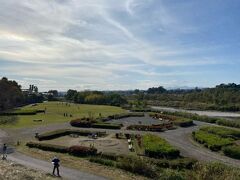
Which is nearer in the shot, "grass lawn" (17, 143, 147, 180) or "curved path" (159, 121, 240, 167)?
"grass lawn" (17, 143, 147, 180)

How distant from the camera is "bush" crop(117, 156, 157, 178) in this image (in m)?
32.1

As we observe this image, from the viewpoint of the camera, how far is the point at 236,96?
5022 inches

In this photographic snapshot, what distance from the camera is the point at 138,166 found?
107 ft

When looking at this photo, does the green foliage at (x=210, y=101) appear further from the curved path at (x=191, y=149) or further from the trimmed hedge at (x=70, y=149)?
the trimmed hedge at (x=70, y=149)

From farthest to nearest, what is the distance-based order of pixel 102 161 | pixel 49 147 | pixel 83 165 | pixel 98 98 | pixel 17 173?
pixel 98 98 → pixel 49 147 → pixel 102 161 → pixel 83 165 → pixel 17 173

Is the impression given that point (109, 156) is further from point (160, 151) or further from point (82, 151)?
point (160, 151)

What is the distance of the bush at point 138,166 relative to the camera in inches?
1262

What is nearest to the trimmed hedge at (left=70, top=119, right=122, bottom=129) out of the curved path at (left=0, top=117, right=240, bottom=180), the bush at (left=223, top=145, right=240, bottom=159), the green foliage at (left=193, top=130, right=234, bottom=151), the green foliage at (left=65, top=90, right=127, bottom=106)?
the curved path at (left=0, top=117, right=240, bottom=180)

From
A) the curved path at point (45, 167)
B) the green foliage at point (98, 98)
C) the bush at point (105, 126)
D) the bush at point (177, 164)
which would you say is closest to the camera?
the curved path at point (45, 167)

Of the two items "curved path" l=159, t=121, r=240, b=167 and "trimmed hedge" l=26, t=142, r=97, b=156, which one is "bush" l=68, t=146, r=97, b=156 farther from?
"curved path" l=159, t=121, r=240, b=167

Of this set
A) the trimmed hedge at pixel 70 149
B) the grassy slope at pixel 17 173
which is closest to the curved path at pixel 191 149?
the trimmed hedge at pixel 70 149

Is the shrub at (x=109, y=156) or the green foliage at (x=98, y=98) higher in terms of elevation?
the green foliage at (x=98, y=98)

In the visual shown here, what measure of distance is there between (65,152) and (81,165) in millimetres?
5774

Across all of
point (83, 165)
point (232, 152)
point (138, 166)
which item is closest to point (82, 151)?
point (83, 165)
